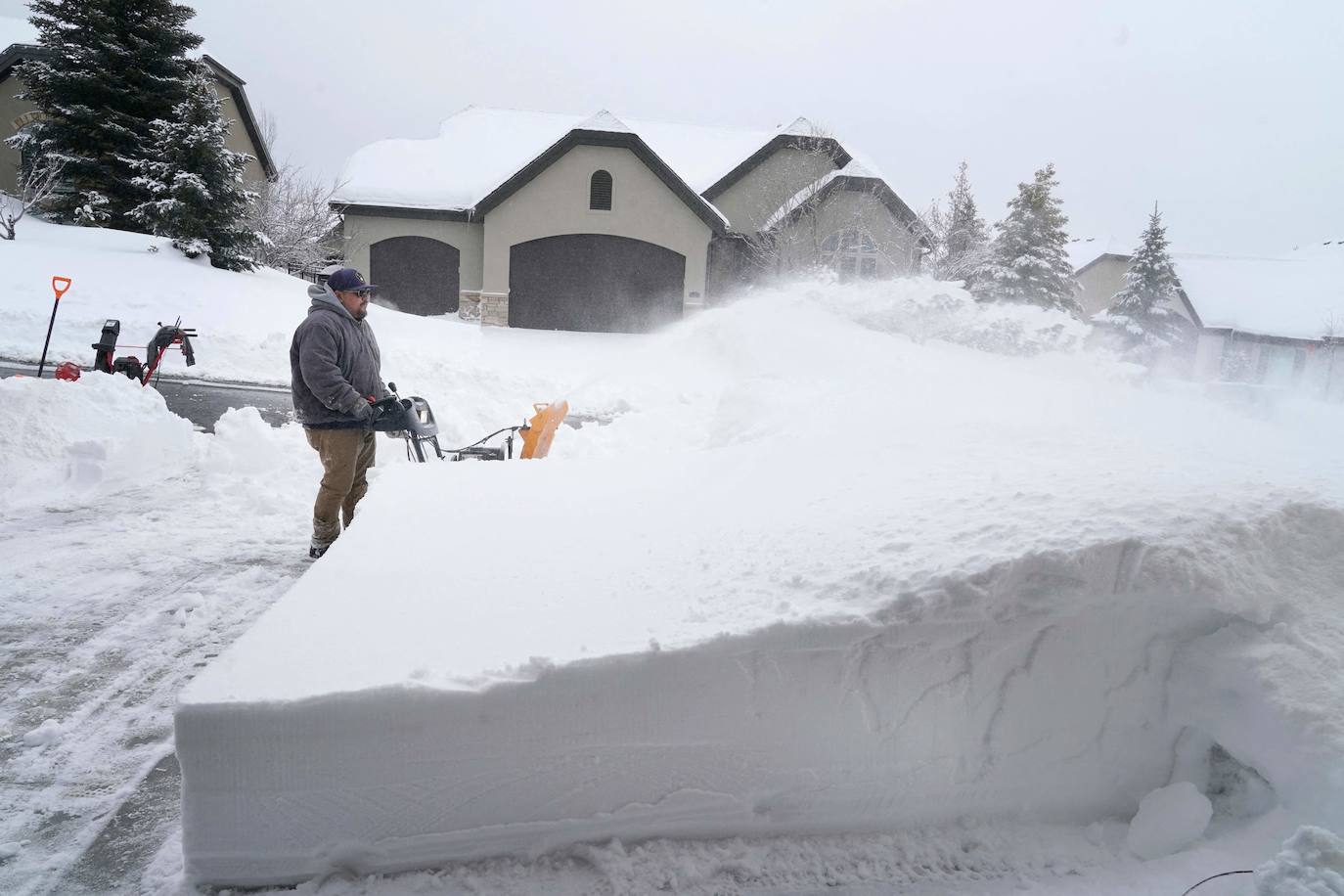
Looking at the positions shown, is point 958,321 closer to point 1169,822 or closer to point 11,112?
point 1169,822

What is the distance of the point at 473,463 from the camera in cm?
432

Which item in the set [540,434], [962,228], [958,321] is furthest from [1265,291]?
[540,434]

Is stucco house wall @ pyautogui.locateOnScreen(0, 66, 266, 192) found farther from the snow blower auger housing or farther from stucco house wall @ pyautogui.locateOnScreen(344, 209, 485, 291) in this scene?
the snow blower auger housing

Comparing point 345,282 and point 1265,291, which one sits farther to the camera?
point 1265,291

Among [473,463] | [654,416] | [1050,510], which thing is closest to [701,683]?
[1050,510]

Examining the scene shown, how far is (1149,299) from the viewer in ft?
77.1

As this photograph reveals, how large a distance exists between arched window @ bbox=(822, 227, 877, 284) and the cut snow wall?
21.2 meters

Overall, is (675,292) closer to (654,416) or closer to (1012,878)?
(654,416)

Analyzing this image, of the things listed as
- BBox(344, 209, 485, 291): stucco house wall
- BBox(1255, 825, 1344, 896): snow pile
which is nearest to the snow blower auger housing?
BBox(1255, 825, 1344, 896): snow pile

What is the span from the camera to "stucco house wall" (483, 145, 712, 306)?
2130 cm

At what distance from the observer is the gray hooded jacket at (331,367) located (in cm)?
481

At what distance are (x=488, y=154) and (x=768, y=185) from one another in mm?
8657

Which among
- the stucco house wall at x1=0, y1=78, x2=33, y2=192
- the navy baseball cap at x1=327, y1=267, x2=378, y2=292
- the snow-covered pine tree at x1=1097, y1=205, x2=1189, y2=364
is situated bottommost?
the navy baseball cap at x1=327, y1=267, x2=378, y2=292

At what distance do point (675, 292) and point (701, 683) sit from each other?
20732 mm
